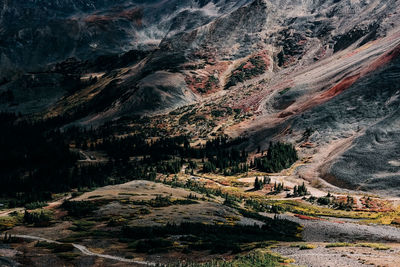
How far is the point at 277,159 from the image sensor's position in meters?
127

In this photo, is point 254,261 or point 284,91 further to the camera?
point 284,91

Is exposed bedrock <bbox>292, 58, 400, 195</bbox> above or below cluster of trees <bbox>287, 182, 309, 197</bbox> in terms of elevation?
above

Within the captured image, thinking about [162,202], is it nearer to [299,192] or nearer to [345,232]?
[345,232]

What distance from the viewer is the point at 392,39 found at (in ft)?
567

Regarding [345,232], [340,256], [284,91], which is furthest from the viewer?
[284,91]

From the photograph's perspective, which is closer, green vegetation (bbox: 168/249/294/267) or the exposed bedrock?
green vegetation (bbox: 168/249/294/267)

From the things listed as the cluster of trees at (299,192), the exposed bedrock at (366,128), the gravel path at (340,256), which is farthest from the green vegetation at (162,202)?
the exposed bedrock at (366,128)

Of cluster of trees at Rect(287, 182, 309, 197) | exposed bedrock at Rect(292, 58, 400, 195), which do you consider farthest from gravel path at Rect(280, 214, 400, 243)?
exposed bedrock at Rect(292, 58, 400, 195)

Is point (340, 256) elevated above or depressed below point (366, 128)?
below

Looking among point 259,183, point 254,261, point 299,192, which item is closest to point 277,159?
point 259,183

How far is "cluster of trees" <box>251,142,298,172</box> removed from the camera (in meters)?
125

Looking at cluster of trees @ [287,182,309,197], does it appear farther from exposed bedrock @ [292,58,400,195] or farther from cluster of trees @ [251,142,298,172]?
cluster of trees @ [251,142,298,172]

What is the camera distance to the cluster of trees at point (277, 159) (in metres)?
125

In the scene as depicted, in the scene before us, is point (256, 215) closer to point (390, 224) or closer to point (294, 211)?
point (294, 211)
